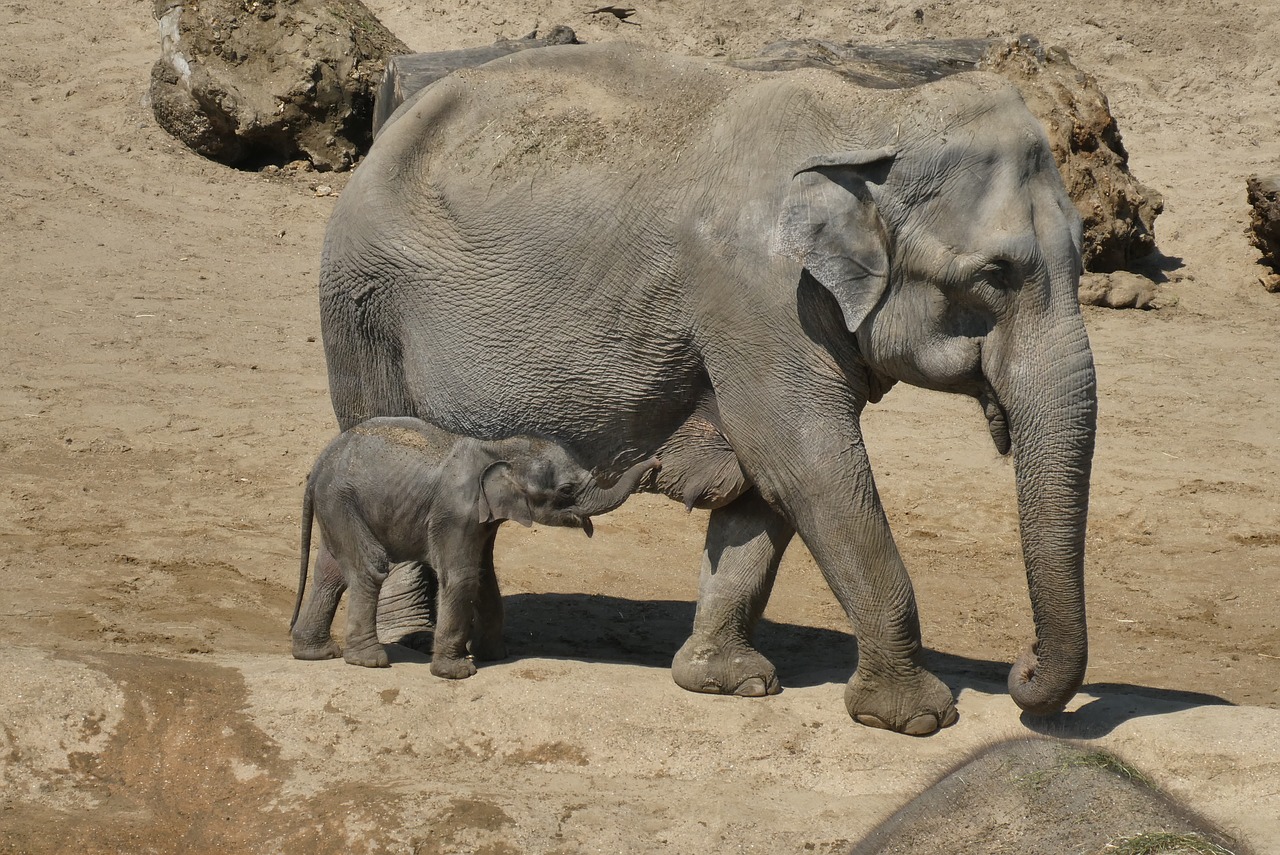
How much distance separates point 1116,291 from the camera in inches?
526

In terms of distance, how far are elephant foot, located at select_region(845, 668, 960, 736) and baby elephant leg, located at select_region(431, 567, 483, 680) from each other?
1433 mm

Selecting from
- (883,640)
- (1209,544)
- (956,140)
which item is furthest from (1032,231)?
(1209,544)

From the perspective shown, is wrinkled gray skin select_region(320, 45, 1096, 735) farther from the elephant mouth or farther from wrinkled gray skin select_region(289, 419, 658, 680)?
wrinkled gray skin select_region(289, 419, 658, 680)

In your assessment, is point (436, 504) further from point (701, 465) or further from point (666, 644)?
point (666, 644)

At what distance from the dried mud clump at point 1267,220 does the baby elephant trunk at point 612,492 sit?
900cm

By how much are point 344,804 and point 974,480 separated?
5.95 metres

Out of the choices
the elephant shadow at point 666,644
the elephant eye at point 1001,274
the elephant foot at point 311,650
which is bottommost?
the elephant shadow at point 666,644

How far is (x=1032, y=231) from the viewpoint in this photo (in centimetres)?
534

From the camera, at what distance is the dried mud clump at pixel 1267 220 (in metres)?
13.4

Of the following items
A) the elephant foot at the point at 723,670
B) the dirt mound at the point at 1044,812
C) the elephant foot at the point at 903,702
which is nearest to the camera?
the dirt mound at the point at 1044,812

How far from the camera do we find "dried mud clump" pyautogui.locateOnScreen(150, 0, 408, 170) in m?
14.2

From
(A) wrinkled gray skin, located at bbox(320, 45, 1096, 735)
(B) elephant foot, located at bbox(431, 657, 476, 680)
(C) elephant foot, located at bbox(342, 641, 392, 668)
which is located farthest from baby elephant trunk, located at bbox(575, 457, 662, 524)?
(C) elephant foot, located at bbox(342, 641, 392, 668)

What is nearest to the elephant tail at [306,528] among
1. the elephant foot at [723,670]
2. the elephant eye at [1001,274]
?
the elephant foot at [723,670]

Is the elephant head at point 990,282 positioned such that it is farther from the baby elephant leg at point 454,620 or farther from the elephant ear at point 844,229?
the baby elephant leg at point 454,620
